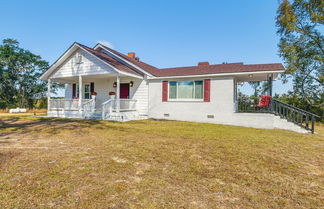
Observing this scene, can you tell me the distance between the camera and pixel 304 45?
16.1 m

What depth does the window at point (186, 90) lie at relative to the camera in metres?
10.8

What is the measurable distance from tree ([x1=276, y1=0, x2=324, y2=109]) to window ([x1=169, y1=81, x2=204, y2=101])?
12.0m

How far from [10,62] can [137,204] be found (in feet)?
94.1

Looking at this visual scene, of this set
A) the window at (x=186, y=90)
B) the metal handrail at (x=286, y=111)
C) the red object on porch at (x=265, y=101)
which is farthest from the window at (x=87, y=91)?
the red object on porch at (x=265, y=101)

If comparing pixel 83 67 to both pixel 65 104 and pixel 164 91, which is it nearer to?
pixel 65 104

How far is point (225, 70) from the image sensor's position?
10.2m

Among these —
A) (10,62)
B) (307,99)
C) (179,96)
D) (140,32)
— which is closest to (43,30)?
(10,62)

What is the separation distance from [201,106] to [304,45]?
13830mm

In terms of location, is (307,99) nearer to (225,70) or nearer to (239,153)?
(225,70)

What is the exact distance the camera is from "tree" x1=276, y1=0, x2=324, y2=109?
15.1 meters

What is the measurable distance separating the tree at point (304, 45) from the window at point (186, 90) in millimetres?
11952

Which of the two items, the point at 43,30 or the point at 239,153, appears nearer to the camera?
the point at 239,153

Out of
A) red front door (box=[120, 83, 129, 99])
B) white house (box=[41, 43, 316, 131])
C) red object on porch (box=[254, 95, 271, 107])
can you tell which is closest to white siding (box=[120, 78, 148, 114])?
white house (box=[41, 43, 316, 131])

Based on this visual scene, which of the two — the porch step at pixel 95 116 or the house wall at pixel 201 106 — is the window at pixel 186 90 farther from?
the porch step at pixel 95 116
